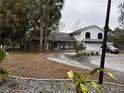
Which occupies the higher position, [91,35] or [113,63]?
[91,35]

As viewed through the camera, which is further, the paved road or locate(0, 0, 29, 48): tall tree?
locate(0, 0, 29, 48): tall tree

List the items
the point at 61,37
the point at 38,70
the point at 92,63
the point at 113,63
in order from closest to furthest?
the point at 38,70
the point at 92,63
the point at 113,63
the point at 61,37

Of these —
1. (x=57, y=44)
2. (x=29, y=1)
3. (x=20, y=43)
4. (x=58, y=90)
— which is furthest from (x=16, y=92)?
(x=57, y=44)

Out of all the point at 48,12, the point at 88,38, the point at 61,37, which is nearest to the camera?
the point at 48,12

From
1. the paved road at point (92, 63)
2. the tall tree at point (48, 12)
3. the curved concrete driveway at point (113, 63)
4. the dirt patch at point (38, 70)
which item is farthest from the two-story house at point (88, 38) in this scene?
the dirt patch at point (38, 70)

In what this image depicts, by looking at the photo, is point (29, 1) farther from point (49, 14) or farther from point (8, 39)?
point (8, 39)

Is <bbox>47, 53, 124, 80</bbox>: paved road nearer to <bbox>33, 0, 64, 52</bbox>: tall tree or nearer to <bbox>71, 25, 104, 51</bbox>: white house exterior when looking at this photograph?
<bbox>33, 0, 64, 52</bbox>: tall tree

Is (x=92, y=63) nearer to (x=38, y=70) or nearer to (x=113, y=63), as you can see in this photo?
(x=113, y=63)

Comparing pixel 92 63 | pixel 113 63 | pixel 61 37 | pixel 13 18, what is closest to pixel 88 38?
pixel 61 37

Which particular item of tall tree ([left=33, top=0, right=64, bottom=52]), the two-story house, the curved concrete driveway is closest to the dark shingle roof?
the two-story house

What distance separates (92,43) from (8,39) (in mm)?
23171

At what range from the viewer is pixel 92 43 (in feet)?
204

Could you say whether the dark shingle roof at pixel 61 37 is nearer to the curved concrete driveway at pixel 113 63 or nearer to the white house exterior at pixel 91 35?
the white house exterior at pixel 91 35

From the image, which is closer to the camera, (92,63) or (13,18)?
(92,63)
